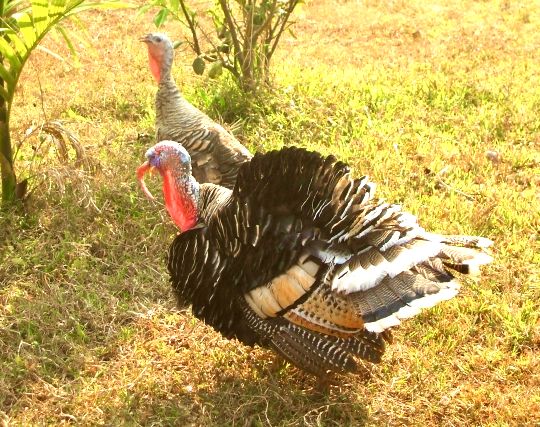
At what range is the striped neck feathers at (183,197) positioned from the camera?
392cm

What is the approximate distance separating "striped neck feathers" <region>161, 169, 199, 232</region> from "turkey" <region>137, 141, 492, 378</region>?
22cm

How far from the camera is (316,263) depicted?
11.2 ft

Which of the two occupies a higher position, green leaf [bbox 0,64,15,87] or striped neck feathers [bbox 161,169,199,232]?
green leaf [bbox 0,64,15,87]

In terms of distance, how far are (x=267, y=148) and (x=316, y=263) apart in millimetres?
2861

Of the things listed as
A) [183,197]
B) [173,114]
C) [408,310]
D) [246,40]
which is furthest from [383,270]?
[246,40]

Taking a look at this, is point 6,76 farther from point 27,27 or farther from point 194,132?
point 194,132

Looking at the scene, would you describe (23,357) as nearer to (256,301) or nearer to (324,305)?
(256,301)

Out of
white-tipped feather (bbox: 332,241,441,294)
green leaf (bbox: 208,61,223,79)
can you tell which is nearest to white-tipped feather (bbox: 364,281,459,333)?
white-tipped feather (bbox: 332,241,441,294)

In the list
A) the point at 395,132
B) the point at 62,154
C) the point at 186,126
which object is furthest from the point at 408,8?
the point at 62,154

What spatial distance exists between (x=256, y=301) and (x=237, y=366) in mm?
644

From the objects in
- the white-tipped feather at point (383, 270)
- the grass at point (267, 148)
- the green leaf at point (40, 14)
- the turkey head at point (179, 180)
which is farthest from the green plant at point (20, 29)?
the white-tipped feather at point (383, 270)

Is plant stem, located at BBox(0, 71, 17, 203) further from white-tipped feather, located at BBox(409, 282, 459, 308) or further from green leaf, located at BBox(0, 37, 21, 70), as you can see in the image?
white-tipped feather, located at BBox(409, 282, 459, 308)

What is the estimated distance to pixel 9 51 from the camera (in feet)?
14.7

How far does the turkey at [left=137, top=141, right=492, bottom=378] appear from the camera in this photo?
3.28 metres
